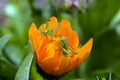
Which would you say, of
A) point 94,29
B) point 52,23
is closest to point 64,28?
point 52,23

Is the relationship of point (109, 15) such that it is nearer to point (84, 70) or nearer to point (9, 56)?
point (84, 70)

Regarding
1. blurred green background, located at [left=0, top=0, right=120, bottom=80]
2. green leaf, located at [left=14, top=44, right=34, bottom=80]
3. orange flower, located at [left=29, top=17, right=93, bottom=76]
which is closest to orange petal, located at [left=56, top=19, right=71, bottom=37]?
orange flower, located at [left=29, top=17, right=93, bottom=76]

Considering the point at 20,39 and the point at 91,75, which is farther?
the point at 20,39

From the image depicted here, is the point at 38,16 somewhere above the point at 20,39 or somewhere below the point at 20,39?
above

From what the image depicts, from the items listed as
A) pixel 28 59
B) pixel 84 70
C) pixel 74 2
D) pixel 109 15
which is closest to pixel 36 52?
pixel 28 59

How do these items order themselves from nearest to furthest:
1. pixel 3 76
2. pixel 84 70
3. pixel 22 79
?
pixel 22 79 < pixel 3 76 < pixel 84 70

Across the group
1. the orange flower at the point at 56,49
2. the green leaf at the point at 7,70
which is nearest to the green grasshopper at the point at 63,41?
the orange flower at the point at 56,49

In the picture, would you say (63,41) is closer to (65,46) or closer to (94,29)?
(65,46)

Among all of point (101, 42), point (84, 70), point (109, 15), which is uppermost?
point (109, 15)
